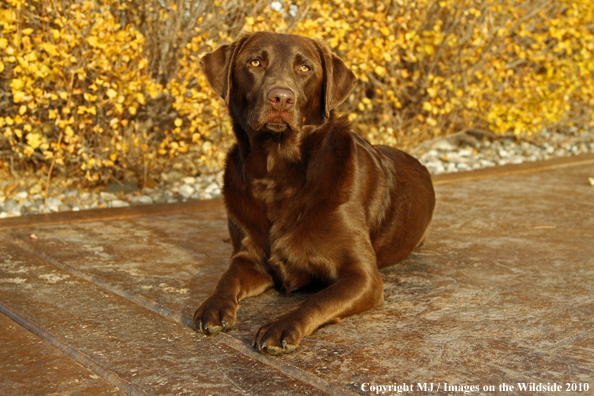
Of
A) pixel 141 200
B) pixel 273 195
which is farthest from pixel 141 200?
pixel 273 195

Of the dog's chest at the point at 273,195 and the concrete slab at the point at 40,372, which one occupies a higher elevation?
the dog's chest at the point at 273,195

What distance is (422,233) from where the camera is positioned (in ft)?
12.4

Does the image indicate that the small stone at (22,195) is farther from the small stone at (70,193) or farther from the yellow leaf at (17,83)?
the yellow leaf at (17,83)

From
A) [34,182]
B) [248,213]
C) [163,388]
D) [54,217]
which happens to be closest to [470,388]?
[163,388]

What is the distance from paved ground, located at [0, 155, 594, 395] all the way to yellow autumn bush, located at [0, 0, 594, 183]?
3.68 feet

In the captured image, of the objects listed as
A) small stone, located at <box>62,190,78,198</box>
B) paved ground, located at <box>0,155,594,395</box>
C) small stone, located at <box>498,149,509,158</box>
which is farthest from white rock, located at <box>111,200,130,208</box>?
small stone, located at <box>498,149,509,158</box>

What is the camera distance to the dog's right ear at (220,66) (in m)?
3.28

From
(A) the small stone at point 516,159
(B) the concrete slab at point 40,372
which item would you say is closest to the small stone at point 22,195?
(B) the concrete slab at point 40,372

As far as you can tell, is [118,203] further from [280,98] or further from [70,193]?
[280,98]

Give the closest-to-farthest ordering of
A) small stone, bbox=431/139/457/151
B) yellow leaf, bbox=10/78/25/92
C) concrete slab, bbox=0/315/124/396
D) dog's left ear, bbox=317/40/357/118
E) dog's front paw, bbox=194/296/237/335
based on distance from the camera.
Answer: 1. concrete slab, bbox=0/315/124/396
2. dog's front paw, bbox=194/296/237/335
3. dog's left ear, bbox=317/40/357/118
4. yellow leaf, bbox=10/78/25/92
5. small stone, bbox=431/139/457/151

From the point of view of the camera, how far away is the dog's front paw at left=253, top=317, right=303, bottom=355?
88.8 inches

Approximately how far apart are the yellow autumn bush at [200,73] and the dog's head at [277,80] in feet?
5.69

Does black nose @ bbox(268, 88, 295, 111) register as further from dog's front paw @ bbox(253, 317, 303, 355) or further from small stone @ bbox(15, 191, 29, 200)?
small stone @ bbox(15, 191, 29, 200)

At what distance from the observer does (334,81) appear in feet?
10.9
